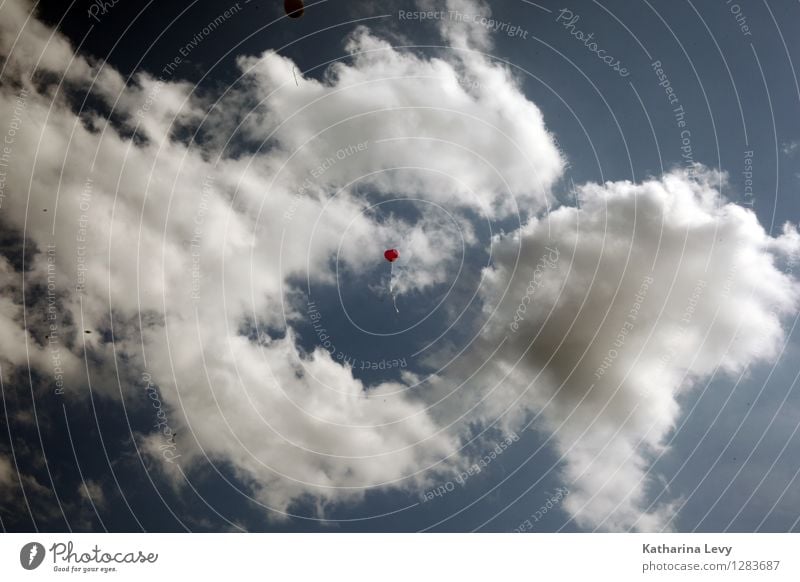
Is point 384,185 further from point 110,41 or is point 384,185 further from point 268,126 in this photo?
point 110,41

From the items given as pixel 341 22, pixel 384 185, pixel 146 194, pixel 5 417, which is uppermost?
pixel 341 22

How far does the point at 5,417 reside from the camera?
55.2ft
